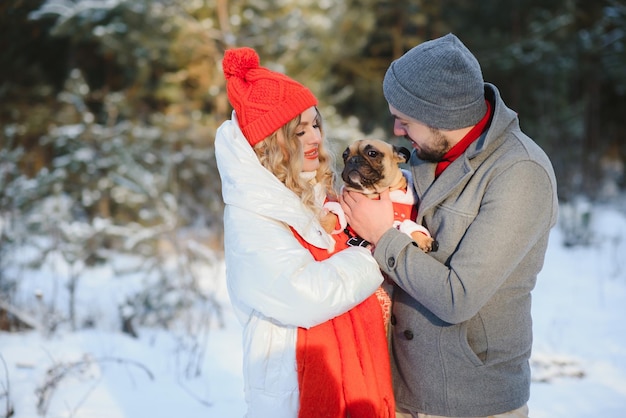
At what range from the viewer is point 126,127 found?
995 centimetres

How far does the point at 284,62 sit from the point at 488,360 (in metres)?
8.67

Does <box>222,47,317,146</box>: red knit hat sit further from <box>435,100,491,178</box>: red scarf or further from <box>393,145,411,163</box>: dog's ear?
<box>435,100,491,178</box>: red scarf

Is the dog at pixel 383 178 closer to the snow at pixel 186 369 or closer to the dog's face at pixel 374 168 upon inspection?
the dog's face at pixel 374 168

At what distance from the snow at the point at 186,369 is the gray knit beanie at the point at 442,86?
284cm

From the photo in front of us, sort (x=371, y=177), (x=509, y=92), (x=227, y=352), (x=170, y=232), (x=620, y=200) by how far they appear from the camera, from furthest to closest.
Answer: (x=509, y=92), (x=620, y=200), (x=170, y=232), (x=227, y=352), (x=371, y=177)

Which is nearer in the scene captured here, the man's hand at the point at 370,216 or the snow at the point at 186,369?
the man's hand at the point at 370,216

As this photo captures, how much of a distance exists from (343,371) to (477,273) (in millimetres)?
707

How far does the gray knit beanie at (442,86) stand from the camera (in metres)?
2.13

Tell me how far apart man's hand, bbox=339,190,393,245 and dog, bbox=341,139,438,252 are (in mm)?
101


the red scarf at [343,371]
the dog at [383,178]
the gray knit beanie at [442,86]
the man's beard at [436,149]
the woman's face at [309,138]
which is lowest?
the red scarf at [343,371]

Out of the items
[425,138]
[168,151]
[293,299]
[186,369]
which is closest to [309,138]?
[425,138]

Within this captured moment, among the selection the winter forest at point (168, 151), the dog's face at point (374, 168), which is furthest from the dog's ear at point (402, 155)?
the winter forest at point (168, 151)

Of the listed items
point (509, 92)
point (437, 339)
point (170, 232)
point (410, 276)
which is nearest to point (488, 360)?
point (437, 339)

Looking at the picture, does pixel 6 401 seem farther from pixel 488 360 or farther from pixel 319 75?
pixel 319 75
